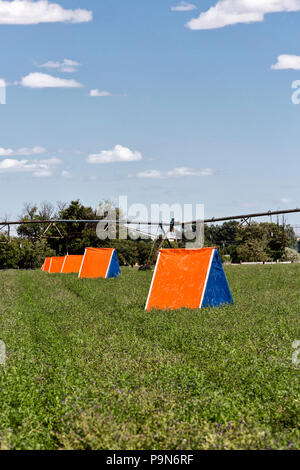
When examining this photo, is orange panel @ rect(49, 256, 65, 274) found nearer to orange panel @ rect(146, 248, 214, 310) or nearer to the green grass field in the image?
orange panel @ rect(146, 248, 214, 310)

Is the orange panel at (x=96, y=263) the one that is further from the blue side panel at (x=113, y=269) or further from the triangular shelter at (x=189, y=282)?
the triangular shelter at (x=189, y=282)

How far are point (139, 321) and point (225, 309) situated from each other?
260 centimetres

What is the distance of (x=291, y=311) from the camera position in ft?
40.9

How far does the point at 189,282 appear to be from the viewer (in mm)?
14852

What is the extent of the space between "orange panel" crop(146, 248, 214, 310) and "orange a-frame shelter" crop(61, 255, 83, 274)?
25.8 m

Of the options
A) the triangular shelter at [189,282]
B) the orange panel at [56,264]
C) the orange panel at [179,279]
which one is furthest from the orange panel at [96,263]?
the triangular shelter at [189,282]

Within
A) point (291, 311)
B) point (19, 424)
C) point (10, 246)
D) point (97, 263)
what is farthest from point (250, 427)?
point (10, 246)

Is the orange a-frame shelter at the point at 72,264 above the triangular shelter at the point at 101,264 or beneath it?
beneath

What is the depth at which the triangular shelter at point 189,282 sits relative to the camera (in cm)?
1431

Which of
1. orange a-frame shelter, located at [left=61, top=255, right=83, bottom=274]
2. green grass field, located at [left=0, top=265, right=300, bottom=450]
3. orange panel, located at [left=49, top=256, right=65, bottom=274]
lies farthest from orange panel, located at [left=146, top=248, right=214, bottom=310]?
orange panel, located at [left=49, top=256, right=65, bottom=274]

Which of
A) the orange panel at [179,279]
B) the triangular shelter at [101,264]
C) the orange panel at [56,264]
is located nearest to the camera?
the orange panel at [179,279]

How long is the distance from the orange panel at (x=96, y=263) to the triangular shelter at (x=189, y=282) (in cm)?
1466

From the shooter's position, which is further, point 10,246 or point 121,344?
point 10,246
